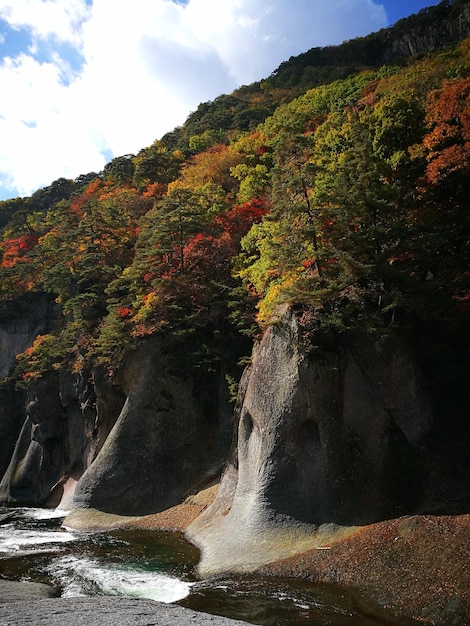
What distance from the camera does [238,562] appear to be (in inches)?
658

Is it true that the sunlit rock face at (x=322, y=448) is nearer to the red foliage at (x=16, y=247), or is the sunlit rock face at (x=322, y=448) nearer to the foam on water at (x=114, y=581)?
the foam on water at (x=114, y=581)

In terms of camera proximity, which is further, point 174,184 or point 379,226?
point 174,184

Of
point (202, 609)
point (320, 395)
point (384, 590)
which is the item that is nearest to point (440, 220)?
point (320, 395)

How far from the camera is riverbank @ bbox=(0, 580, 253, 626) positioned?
9.70 meters

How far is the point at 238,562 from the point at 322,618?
18.3 ft

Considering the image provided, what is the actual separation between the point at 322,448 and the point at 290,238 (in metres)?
9.38

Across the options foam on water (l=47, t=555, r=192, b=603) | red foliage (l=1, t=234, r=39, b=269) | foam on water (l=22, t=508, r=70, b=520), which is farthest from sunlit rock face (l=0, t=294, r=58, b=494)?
foam on water (l=47, t=555, r=192, b=603)

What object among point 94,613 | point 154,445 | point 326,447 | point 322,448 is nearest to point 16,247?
point 154,445

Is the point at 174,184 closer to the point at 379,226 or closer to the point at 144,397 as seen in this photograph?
the point at 144,397

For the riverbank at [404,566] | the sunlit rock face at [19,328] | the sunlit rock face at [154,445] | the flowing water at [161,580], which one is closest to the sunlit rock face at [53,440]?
the sunlit rock face at [19,328]

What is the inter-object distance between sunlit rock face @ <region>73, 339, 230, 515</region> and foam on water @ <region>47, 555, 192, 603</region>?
936 centimetres

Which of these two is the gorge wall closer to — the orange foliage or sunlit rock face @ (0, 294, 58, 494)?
the orange foliage

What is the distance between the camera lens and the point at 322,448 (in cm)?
1864

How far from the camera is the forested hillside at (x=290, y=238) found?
19.5 m
